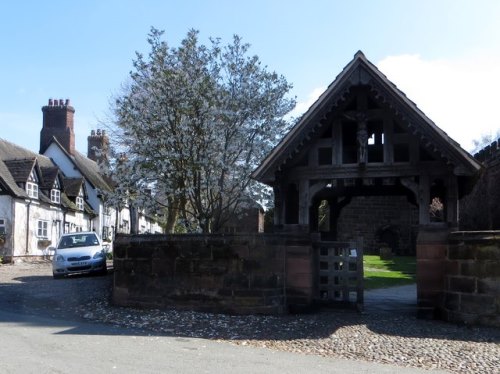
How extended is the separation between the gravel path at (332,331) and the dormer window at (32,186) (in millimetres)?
21917

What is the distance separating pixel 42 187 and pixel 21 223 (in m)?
4.08

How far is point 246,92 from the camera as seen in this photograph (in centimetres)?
1717

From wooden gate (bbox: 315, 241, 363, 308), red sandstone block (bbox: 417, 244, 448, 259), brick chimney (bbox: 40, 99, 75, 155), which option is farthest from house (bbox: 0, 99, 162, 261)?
red sandstone block (bbox: 417, 244, 448, 259)

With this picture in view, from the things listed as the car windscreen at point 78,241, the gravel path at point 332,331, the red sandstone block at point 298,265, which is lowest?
the gravel path at point 332,331

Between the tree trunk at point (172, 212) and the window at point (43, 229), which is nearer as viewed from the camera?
the tree trunk at point (172, 212)

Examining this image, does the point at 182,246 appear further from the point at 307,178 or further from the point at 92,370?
the point at 92,370

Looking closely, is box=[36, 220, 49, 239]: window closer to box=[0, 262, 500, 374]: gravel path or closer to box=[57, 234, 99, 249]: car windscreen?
box=[57, 234, 99, 249]: car windscreen

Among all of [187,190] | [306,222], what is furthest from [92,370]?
[187,190]

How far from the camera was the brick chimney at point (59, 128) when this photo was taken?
137 ft

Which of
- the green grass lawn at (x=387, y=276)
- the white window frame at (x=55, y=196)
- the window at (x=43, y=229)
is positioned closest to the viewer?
the green grass lawn at (x=387, y=276)

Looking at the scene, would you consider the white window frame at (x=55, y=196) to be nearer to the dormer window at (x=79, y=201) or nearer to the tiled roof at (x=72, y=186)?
the tiled roof at (x=72, y=186)

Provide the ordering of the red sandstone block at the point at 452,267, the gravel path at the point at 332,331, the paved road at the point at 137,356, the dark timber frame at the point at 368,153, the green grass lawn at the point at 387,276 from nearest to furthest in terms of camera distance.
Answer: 1. the paved road at the point at 137,356
2. the gravel path at the point at 332,331
3. the red sandstone block at the point at 452,267
4. the dark timber frame at the point at 368,153
5. the green grass lawn at the point at 387,276

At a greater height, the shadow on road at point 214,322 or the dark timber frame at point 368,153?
A: the dark timber frame at point 368,153

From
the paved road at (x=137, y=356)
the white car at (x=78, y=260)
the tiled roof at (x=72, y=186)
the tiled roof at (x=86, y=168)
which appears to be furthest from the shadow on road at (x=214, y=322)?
the tiled roof at (x=86, y=168)
